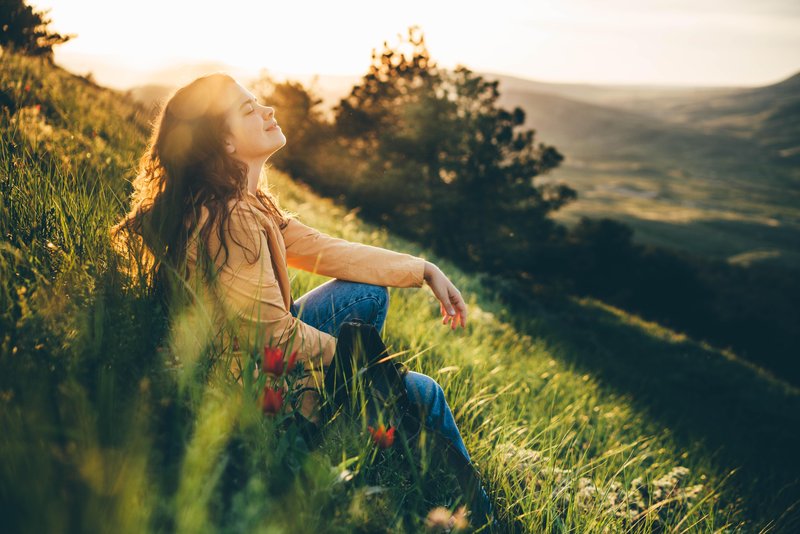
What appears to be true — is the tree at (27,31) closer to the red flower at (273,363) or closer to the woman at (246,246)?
the woman at (246,246)

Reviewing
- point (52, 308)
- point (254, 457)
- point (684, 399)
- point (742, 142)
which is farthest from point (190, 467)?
point (742, 142)

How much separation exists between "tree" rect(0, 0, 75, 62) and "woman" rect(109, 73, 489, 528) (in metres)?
6.35

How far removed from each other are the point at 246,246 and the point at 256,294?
22 centimetres

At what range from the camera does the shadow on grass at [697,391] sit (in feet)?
26.1

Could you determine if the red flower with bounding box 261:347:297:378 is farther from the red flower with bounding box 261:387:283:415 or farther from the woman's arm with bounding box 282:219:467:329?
the woman's arm with bounding box 282:219:467:329

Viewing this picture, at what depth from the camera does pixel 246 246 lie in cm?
206

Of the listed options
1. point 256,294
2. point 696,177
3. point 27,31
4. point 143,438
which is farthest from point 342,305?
point 696,177

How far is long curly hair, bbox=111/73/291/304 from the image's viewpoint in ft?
6.49

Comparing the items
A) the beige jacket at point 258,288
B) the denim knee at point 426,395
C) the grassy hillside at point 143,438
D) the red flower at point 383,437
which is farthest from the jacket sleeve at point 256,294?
the red flower at point 383,437

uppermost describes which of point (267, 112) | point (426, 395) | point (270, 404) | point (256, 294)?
point (267, 112)

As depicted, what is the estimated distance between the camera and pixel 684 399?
1209 cm

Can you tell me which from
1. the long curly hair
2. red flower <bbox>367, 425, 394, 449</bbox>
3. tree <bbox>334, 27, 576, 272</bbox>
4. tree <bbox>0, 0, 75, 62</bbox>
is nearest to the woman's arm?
the long curly hair

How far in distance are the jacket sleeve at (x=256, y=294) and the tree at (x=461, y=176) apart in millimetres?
18911

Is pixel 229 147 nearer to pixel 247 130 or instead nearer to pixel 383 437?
pixel 247 130
